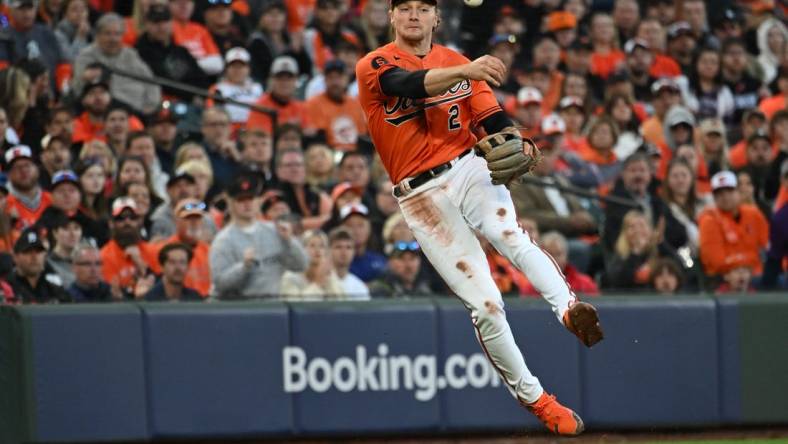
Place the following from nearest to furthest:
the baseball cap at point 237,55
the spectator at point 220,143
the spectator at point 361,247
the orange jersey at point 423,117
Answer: the orange jersey at point 423,117
the spectator at point 361,247
the spectator at point 220,143
the baseball cap at point 237,55

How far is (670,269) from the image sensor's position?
11.2 metres

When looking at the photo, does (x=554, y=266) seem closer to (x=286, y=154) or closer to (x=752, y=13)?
(x=286, y=154)

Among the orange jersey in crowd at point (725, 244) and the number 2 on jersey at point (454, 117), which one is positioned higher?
the number 2 on jersey at point (454, 117)

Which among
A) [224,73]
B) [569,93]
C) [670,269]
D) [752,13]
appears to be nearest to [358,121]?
[224,73]

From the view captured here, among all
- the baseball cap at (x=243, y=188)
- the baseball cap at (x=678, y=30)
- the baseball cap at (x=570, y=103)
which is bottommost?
the baseball cap at (x=243, y=188)

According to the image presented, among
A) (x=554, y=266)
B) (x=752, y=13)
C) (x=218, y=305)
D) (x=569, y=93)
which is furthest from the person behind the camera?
(x=752, y=13)

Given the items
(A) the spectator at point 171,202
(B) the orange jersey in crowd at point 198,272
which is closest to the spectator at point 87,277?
(B) the orange jersey in crowd at point 198,272

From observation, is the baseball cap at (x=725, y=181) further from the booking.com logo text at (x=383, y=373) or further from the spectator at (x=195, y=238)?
the spectator at (x=195, y=238)

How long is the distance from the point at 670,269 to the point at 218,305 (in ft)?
11.2

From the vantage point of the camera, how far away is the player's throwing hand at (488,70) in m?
6.55

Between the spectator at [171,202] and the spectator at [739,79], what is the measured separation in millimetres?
6127

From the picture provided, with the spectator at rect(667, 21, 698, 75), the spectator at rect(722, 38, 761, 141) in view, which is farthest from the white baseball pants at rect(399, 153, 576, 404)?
the spectator at rect(667, 21, 698, 75)

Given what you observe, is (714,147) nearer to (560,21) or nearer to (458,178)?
(560,21)

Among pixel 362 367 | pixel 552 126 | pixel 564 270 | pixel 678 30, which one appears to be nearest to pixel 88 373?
pixel 362 367
